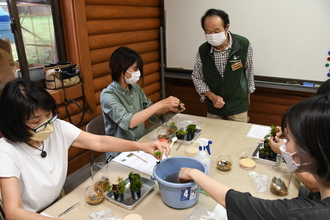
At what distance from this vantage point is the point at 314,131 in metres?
0.77

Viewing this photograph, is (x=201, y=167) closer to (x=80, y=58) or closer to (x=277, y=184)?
(x=277, y=184)

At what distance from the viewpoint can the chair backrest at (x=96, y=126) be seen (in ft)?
6.85

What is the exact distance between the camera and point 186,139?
187cm

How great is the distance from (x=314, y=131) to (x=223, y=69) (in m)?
1.64

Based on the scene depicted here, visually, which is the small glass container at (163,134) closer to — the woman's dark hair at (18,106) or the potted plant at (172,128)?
the potted plant at (172,128)

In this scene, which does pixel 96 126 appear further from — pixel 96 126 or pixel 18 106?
pixel 18 106

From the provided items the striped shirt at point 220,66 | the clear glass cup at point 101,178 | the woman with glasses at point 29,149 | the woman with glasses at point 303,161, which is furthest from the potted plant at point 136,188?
the striped shirt at point 220,66

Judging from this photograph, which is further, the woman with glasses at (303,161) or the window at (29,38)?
the window at (29,38)

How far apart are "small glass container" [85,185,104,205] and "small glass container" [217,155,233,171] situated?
0.70 m

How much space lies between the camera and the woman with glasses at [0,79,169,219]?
1.13 meters

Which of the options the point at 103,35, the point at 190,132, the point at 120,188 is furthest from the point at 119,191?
the point at 103,35

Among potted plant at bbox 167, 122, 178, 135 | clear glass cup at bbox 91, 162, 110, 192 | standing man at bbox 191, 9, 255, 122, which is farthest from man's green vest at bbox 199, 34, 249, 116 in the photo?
clear glass cup at bbox 91, 162, 110, 192

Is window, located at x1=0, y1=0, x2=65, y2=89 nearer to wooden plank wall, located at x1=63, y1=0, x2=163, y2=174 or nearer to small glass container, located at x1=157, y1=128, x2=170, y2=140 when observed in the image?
wooden plank wall, located at x1=63, y1=0, x2=163, y2=174

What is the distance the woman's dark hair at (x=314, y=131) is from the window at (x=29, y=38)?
2.43 metres
